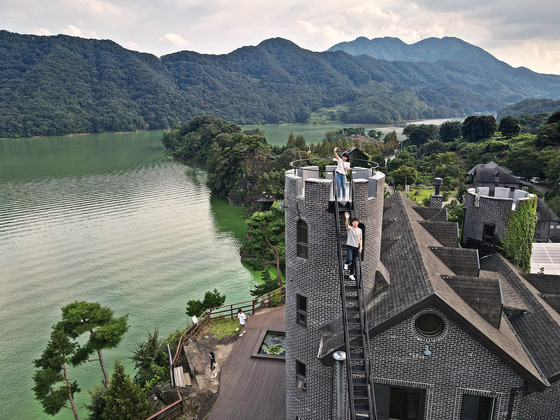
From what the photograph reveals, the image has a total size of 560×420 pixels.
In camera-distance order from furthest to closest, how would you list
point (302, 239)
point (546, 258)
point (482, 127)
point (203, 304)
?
1. point (482, 127)
2. point (546, 258)
3. point (203, 304)
4. point (302, 239)

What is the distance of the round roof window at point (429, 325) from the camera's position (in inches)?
391

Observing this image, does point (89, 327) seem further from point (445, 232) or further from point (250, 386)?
point (445, 232)

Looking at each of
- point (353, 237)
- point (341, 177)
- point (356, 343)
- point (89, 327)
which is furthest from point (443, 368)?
point (89, 327)

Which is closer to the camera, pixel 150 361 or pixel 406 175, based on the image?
pixel 150 361

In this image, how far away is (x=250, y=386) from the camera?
51.1 ft

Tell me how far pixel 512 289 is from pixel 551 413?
4.68 meters

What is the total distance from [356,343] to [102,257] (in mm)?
37559

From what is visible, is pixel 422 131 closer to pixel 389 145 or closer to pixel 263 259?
pixel 389 145

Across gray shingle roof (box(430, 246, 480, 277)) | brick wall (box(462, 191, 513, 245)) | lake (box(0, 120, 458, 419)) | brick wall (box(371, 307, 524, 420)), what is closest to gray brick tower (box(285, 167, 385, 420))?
brick wall (box(371, 307, 524, 420))

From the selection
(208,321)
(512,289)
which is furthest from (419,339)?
(208,321)

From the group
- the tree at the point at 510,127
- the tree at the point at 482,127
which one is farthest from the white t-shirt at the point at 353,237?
the tree at the point at 482,127

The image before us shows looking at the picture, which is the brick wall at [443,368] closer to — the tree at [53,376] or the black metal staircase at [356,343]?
the black metal staircase at [356,343]

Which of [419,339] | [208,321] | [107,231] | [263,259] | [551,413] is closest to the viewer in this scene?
[419,339]

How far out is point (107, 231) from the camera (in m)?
47.1
